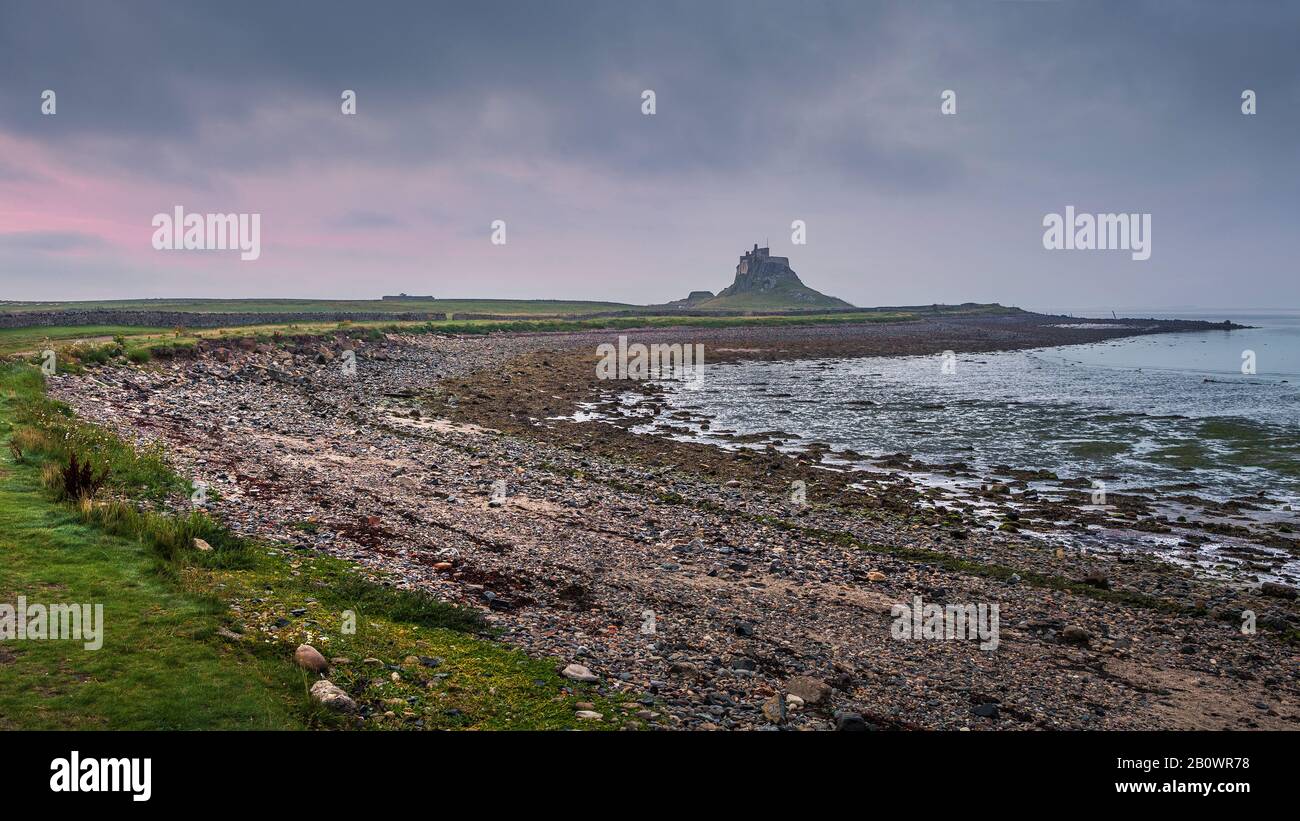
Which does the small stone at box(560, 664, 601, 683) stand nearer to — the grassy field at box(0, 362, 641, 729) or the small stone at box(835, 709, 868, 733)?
the grassy field at box(0, 362, 641, 729)

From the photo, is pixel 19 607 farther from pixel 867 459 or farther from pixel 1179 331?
pixel 1179 331

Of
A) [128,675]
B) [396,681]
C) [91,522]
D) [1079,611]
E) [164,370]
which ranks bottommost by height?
[1079,611]

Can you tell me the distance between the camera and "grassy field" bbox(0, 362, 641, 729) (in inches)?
315

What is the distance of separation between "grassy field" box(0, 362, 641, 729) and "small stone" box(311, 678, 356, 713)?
18 cm

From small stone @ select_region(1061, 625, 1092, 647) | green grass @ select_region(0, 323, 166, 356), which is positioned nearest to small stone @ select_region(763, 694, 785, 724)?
small stone @ select_region(1061, 625, 1092, 647)

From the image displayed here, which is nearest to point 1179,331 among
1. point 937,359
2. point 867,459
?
point 937,359

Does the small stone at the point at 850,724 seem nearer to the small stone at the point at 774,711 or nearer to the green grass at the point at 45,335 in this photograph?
the small stone at the point at 774,711

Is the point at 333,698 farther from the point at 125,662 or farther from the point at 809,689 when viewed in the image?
the point at 809,689

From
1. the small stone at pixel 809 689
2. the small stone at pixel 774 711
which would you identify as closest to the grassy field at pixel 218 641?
the small stone at pixel 774 711

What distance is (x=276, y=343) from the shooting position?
2140 inches

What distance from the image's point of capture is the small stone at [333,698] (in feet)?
27.9

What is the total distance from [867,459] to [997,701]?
21.3 metres
